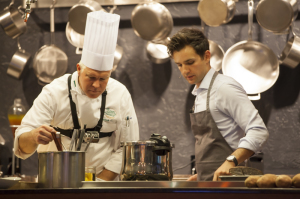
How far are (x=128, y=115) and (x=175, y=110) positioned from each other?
0.89m

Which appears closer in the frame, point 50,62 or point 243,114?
point 243,114

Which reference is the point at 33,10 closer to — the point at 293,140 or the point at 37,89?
the point at 37,89

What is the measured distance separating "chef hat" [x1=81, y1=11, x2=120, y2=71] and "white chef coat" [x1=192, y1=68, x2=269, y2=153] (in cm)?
47

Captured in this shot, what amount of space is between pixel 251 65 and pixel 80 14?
1.20 m

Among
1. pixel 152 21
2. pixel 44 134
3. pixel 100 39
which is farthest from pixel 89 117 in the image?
pixel 152 21

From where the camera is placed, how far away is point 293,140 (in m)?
2.76

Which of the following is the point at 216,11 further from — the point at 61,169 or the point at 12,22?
the point at 61,169

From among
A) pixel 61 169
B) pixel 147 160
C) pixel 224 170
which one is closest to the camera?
pixel 61 169

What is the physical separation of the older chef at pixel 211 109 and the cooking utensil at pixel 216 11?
2.46 ft

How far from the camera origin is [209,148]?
6.16ft
